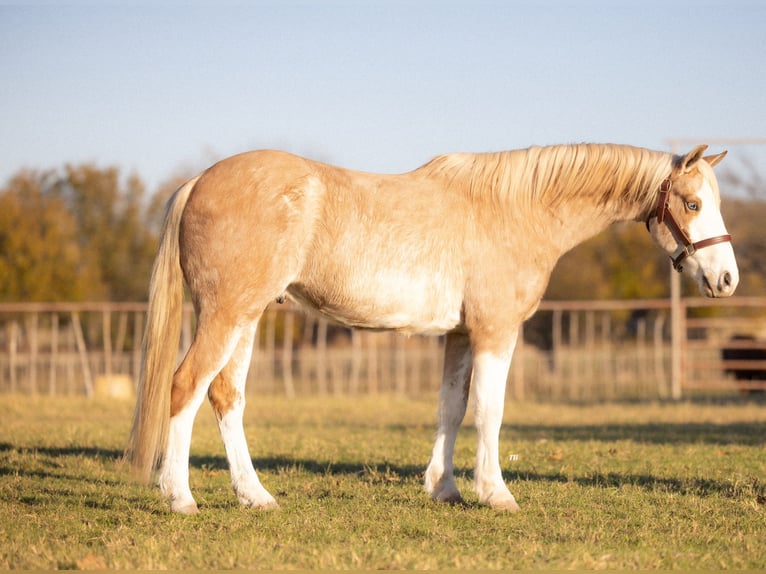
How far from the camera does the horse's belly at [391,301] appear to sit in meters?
5.32

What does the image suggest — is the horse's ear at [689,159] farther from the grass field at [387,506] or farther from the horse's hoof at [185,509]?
the horse's hoof at [185,509]

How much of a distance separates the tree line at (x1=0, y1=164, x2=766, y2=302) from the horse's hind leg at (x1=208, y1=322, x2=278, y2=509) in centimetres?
2164

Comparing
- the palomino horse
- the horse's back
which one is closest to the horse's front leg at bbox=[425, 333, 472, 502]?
the palomino horse

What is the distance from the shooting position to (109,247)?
98.4 feet

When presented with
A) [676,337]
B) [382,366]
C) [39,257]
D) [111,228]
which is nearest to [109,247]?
[111,228]

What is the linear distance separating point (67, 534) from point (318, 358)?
47.2ft

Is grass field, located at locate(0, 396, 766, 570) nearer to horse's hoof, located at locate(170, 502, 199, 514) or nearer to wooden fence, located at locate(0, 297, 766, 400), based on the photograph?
horse's hoof, located at locate(170, 502, 199, 514)

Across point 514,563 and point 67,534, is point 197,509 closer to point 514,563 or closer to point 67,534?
point 67,534

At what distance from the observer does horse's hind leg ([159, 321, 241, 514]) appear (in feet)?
16.7

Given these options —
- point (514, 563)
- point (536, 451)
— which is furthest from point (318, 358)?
point (514, 563)

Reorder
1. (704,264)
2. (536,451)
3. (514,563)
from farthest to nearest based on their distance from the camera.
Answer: (536,451)
(704,264)
(514,563)

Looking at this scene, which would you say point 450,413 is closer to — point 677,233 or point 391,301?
point 391,301

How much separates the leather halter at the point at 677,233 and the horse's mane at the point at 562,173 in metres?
0.08

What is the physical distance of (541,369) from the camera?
19.8 metres
